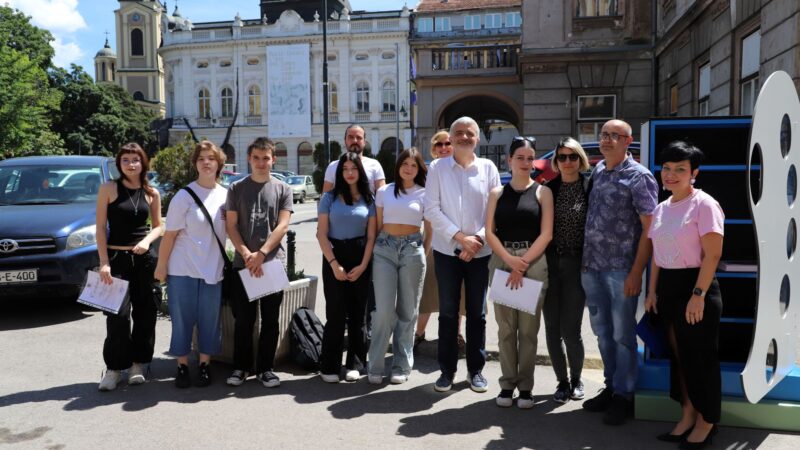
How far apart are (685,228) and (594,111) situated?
53.9 feet

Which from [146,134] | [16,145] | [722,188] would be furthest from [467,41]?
[722,188]

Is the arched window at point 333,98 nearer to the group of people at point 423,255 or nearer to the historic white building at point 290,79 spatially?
the historic white building at point 290,79

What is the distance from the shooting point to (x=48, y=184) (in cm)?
884

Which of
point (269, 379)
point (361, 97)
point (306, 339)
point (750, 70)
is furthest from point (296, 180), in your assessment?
point (269, 379)

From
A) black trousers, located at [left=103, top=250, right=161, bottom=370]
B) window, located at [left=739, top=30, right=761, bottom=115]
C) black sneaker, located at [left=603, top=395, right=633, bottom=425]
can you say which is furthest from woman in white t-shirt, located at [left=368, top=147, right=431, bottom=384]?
window, located at [left=739, top=30, right=761, bottom=115]

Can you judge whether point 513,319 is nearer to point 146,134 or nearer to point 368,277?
point 368,277

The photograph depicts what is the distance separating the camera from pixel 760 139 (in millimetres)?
4109

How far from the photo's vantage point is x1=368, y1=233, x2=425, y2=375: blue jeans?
5641 mm

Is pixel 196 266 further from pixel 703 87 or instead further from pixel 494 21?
pixel 494 21

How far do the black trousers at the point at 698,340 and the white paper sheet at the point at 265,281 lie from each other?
9.66ft

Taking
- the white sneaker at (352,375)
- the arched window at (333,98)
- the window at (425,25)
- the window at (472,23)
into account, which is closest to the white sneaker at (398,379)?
the white sneaker at (352,375)

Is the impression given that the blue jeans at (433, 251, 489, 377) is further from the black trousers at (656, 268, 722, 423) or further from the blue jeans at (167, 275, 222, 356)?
the blue jeans at (167, 275, 222, 356)

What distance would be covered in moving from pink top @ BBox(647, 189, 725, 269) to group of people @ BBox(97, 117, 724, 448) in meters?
0.20

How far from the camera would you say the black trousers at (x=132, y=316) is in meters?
5.57
